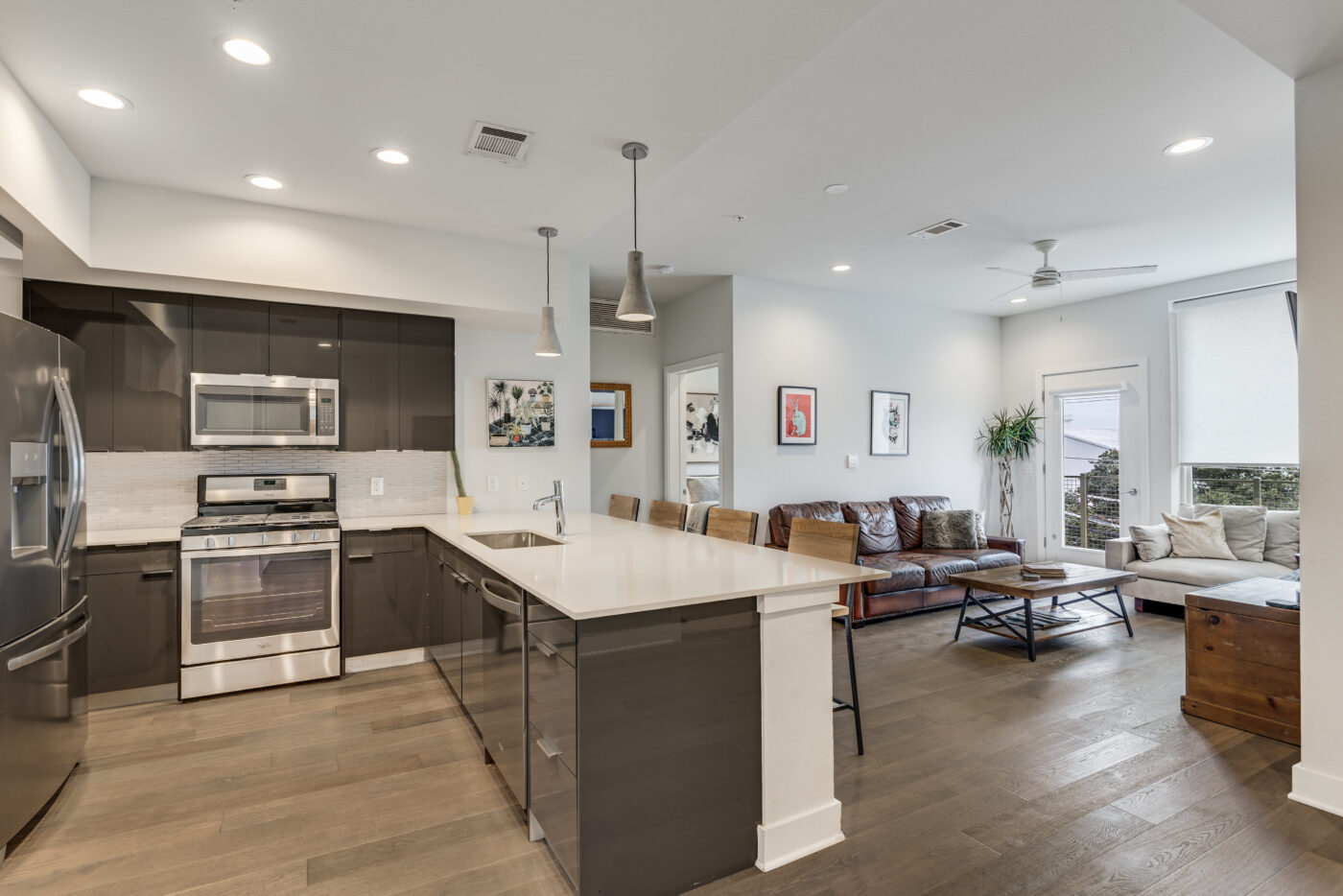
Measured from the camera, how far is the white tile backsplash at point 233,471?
12.3 ft

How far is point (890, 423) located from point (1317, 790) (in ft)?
15.0

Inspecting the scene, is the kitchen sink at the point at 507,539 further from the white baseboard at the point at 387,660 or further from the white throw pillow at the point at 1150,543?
the white throw pillow at the point at 1150,543

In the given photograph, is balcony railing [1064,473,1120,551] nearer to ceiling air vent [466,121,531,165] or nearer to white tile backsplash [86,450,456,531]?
white tile backsplash [86,450,456,531]

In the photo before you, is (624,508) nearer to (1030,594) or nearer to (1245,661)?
(1030,594)

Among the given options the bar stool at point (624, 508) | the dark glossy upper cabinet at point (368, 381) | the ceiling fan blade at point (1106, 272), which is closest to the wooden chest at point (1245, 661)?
the ceiling fan blade at point (1106, 272)

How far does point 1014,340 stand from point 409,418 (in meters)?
6.40

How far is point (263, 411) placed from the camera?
3721mm

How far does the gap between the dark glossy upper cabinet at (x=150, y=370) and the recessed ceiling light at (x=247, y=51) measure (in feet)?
6.14

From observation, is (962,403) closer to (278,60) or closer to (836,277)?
(836,277)

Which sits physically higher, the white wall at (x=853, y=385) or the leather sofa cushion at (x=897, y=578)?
the white wall at (x=853, y=385)

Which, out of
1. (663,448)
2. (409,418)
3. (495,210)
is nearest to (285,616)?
(409,418)

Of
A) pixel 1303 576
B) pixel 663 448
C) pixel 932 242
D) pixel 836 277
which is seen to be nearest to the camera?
pixel 1303 576

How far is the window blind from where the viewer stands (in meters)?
5.48

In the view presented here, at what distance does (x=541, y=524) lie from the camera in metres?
3.71
